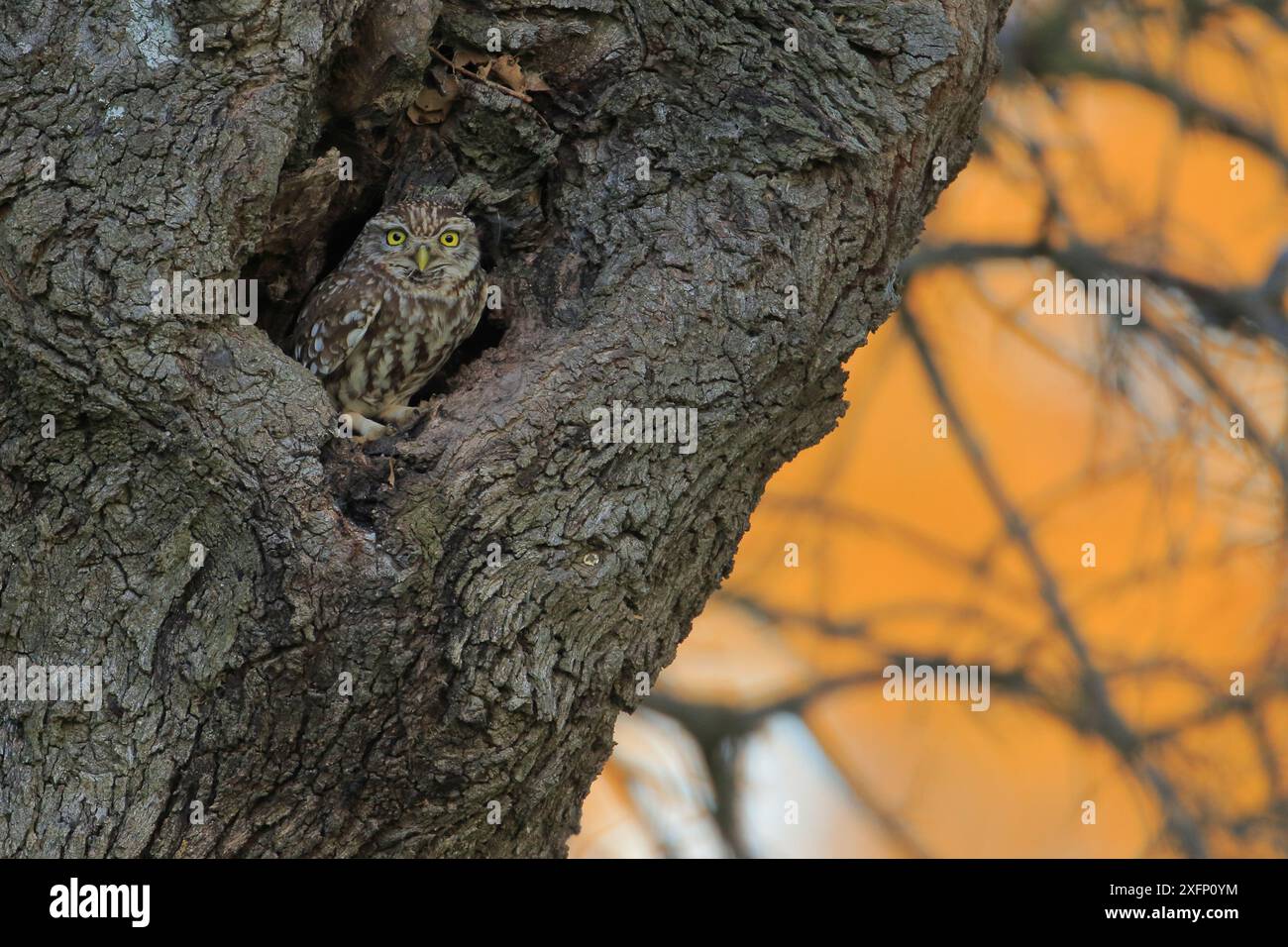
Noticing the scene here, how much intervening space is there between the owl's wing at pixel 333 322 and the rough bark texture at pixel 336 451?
40.6 inches

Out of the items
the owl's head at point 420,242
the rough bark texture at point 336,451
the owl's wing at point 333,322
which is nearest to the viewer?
the rough bark texture at point 336,451

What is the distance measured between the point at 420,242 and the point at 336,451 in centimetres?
123

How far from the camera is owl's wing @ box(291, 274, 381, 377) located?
4.55 metres

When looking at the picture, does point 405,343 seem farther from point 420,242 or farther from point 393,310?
point 420,242

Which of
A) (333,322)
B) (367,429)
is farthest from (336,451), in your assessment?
(333,322)

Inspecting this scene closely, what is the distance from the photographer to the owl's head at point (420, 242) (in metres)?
4.27

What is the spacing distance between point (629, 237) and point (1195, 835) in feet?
11.6

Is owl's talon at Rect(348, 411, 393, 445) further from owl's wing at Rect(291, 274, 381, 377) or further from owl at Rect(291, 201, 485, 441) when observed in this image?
owl's wing at Rect(291, 274, 381, 377)

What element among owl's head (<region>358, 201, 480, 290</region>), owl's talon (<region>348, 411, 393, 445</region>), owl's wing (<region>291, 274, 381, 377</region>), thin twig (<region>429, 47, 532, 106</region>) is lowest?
owl's talon (<region>348, 411, 393, 445</region>)

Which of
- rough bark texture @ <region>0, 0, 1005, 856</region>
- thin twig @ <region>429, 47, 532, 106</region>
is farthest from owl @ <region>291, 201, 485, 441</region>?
rough bark texture @ <region>0, 0, 1005, 856</region>

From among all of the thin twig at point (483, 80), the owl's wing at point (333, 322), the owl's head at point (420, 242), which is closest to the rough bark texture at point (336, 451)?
the thin twig at point (483, 80)

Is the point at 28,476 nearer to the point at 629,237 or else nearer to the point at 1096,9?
the point at 629,237

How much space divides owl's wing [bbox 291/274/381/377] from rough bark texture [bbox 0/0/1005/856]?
103 centimetres

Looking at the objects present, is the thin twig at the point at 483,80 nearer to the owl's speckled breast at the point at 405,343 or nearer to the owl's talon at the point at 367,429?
the owl's speckled breast at the point at 405,343
